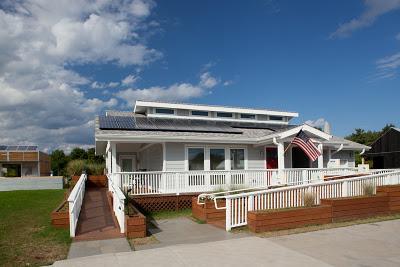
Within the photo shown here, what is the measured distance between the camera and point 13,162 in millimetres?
43844

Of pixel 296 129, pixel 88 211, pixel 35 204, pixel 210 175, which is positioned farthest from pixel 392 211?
pixel 35 204

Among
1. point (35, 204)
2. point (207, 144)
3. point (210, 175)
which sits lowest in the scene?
point (35, 204)

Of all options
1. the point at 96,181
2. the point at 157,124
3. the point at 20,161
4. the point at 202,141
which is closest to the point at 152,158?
the point at 157,124

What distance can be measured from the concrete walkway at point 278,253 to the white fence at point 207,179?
6189mm

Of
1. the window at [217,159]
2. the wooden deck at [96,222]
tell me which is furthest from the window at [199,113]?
the wooden deck at [96,222]

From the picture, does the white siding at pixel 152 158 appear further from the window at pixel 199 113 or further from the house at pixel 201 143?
the window at pixel 199 113

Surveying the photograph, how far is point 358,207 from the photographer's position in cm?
1124

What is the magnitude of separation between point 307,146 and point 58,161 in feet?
193

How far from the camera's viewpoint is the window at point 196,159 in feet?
58.0

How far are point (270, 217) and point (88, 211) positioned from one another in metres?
6.77

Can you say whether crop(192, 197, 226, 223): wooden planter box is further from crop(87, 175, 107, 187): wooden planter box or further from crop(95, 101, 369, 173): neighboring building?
crop(87, 175, 107, 187): wooden planter box

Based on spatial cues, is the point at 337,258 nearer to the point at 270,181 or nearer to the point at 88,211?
the point at 88,211

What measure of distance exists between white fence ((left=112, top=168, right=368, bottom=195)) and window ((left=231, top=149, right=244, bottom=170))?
5.48ft

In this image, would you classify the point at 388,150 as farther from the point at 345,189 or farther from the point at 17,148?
the point at 17,148
